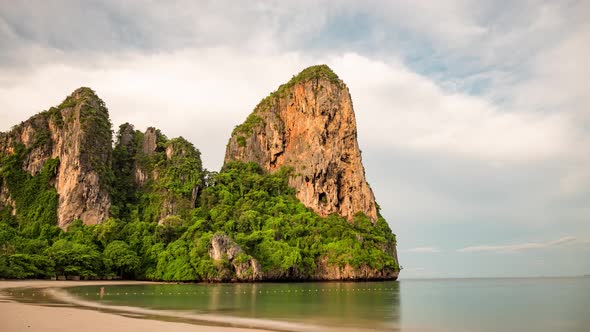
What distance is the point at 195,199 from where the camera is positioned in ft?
241

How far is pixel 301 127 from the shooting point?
274ft

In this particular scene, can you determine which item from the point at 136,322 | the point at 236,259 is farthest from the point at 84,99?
the point at 136,322

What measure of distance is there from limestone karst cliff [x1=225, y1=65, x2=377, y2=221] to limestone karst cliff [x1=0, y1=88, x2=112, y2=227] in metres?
22.6

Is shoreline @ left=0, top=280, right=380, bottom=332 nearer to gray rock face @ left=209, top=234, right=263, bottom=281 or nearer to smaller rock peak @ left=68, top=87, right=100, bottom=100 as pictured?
gray rock face @ left=209, top=234, right=263, bottom=281

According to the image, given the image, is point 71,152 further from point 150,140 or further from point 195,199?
point 195,199

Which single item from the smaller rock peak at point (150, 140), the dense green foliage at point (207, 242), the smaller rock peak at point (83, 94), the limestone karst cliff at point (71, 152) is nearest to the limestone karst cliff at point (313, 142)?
the dense green foliage at point (207, 242)

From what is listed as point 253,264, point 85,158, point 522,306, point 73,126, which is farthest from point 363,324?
point 73,126

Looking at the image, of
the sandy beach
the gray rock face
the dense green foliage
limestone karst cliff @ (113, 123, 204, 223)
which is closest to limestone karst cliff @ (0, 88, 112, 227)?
the dense green foliage

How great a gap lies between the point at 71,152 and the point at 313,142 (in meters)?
38.6

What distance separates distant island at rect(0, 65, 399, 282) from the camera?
178ft

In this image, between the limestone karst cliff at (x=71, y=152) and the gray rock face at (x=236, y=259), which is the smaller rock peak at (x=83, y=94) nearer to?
the limestone karst cliff at (x=71, y=152)

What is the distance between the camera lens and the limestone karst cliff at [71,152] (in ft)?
217

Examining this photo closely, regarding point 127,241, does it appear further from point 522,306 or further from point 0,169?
point 522,306

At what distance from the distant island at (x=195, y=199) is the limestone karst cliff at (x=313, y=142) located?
22 cm
